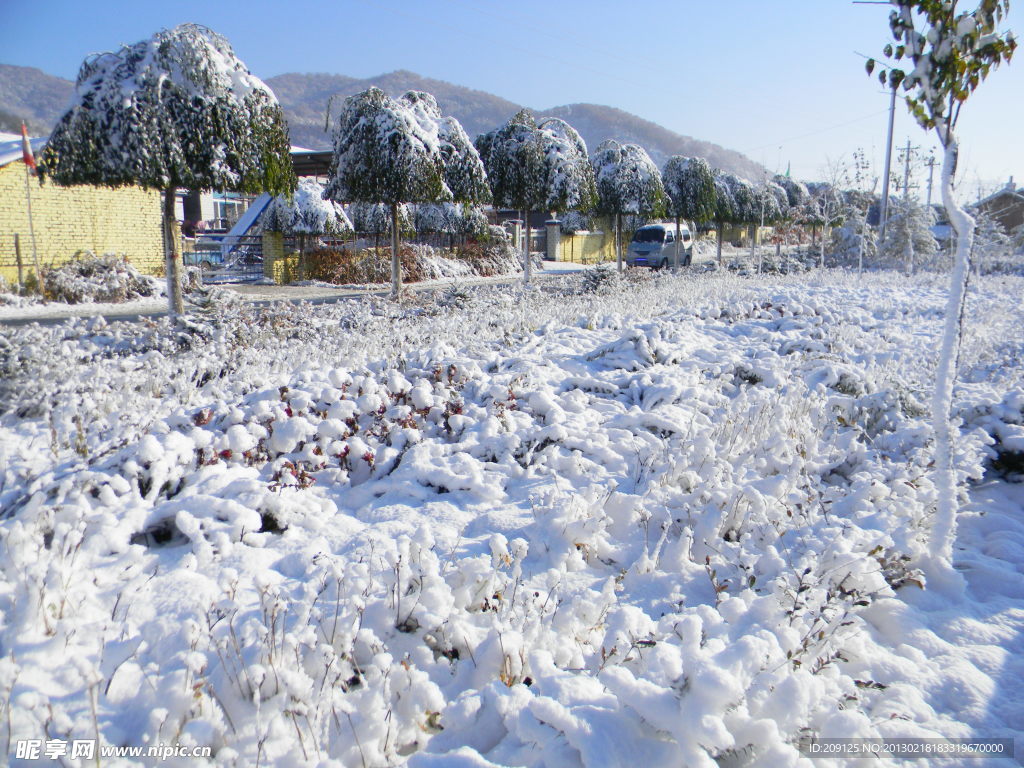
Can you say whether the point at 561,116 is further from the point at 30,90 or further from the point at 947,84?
the point at 947,84

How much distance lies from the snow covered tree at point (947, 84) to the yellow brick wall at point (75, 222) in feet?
47.6

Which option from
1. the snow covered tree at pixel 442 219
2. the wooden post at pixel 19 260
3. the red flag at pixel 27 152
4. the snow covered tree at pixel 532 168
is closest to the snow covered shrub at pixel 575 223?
the snow covered tree at pixel 442 219

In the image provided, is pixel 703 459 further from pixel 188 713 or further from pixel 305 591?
pixel 188 713

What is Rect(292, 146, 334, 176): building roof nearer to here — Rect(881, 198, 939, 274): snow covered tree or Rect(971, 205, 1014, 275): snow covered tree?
Rect(971, 205, 1014, 275): snow covered tree

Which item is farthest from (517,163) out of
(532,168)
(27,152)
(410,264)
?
(27,152)

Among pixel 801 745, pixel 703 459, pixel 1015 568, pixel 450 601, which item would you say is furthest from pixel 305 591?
pixel 1015 568

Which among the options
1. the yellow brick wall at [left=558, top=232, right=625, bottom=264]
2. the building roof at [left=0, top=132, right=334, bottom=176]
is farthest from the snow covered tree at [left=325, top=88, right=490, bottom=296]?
the yellow brick wall at [left=558, top=232, right=625, bottom=264]

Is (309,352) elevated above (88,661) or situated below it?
above

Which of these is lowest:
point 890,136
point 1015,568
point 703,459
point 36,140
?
point 1015,568

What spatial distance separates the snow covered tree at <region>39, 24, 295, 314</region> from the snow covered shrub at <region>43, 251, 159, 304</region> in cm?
516

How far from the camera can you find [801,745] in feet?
6.68

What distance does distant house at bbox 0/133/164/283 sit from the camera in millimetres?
14180

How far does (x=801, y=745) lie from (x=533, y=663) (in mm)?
885

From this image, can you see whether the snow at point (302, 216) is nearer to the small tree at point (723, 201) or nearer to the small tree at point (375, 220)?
the small tree at point (375, 220)
